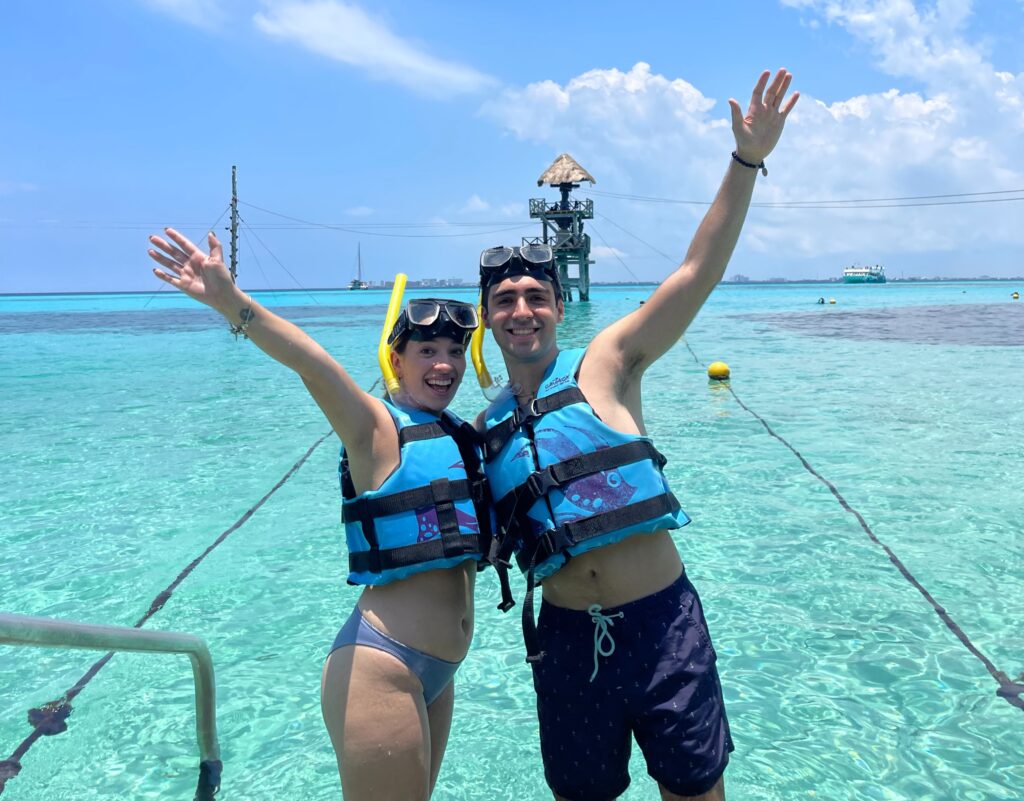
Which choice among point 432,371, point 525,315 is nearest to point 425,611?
point 432,371

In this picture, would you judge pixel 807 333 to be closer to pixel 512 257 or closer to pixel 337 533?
pixel 337 533

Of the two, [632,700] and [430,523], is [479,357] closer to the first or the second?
[430,523]

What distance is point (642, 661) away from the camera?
2217mm

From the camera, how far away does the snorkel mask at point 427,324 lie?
2.34m

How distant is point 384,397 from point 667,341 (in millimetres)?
906

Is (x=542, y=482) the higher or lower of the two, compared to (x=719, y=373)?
higher

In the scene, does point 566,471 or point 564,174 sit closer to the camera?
point 566,471

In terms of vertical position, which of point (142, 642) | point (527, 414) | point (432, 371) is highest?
point (432, 371)

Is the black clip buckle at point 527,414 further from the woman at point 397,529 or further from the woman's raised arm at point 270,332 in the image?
the woman's raised arm at point 270,332

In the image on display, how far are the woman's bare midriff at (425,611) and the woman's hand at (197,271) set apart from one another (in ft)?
2.95

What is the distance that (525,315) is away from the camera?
96.3 inches

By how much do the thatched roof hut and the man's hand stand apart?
127 ft

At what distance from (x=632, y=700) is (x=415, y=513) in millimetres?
802

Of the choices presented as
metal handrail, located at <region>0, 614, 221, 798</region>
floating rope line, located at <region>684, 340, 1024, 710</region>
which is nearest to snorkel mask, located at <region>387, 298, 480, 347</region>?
metal handrail, located at <region>0, 614, 221, 798</region>
